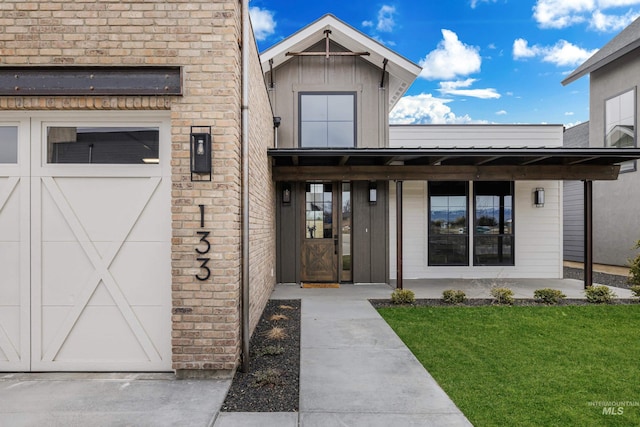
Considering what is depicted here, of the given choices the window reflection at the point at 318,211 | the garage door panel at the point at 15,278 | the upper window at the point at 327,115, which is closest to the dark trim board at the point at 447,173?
the window reflection at the point at 318,211

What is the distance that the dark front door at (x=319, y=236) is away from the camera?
8.59m

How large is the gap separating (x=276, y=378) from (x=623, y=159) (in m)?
8.26

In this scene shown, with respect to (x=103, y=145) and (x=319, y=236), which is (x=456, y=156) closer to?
(x=319, y=236)

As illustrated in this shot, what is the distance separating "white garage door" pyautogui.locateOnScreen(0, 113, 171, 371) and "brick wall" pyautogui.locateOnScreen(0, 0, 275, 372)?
25 centimetres

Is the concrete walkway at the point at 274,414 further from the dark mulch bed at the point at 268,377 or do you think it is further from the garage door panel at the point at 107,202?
the garage door panel at the point at 107,202

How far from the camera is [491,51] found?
25297 millimetres

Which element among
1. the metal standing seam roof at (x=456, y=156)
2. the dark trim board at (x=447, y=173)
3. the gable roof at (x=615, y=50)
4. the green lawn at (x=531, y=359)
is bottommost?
the green lawn at (x=531, y=359)

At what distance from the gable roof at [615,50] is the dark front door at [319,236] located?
32.6ft

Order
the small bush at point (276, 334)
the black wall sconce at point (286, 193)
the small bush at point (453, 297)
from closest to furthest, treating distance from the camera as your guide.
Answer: the small bush at point (276, 334) → the small bush at point (453, 297) → the black wall sconce at point (286, 193)

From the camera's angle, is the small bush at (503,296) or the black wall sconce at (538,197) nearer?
the small bush at (503,296)

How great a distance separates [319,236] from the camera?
862cm

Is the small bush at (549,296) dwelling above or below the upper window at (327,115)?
below

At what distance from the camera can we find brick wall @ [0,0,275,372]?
3.39m

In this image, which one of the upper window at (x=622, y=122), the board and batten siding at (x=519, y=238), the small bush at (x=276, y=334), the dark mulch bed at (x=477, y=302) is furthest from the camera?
the upper window at (x=622, y=122)
